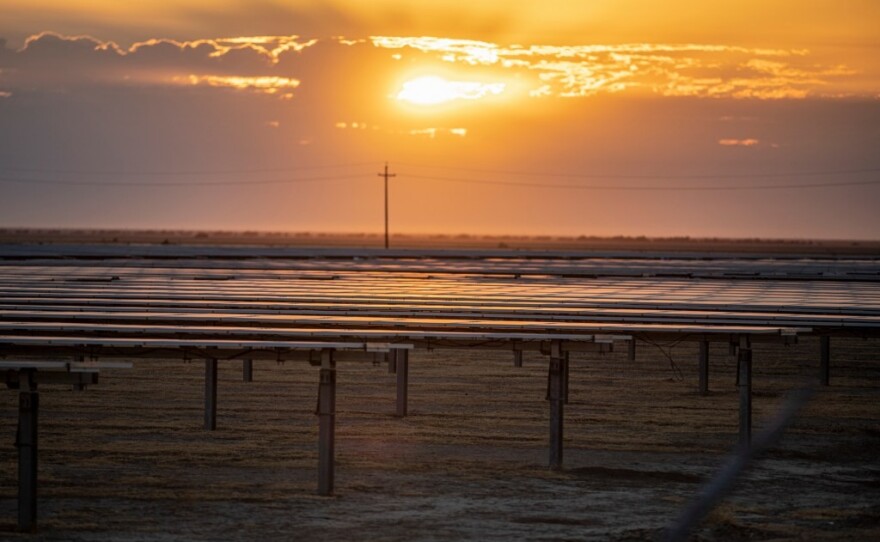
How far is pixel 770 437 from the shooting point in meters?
4.03

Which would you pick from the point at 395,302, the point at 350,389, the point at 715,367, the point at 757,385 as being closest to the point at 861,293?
the point at 715,367

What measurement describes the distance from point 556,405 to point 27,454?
24.5 feet

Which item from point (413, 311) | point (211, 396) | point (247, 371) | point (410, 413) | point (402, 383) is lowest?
point (410, 413)

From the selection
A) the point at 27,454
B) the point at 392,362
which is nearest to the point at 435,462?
the point at 27,454

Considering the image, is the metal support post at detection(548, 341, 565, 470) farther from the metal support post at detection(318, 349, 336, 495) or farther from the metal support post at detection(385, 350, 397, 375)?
the metal support post at detection(385, 350, 397, 375)

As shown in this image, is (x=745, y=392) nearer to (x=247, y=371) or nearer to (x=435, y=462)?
(x=435, y=462)

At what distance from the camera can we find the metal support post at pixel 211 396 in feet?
68.4

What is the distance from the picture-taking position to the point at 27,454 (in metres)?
13.4

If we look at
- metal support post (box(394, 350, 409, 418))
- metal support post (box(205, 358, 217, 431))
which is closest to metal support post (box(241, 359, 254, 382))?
metal support post (box(394, 350, 409, 418))

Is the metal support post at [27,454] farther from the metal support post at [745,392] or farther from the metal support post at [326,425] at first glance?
the metal support post at [745,392]

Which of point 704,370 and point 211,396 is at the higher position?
point 704,370

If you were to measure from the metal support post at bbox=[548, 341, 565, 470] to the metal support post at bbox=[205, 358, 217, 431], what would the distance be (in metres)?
5.94

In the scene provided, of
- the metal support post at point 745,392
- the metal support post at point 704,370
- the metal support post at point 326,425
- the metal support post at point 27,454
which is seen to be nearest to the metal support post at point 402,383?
the metal support post at point 745,392

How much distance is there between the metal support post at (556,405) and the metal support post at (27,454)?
7231 mm
